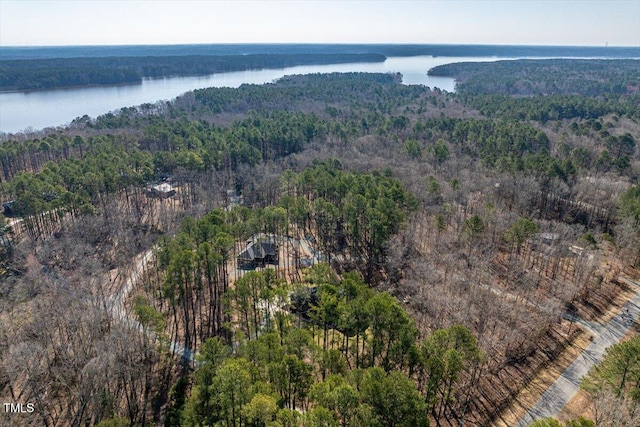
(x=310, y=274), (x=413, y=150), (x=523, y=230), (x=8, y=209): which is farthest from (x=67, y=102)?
(x=523, y=230)

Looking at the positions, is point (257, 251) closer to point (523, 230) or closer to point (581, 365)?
point (523, 230)

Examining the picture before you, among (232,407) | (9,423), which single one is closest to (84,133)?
(9,423)

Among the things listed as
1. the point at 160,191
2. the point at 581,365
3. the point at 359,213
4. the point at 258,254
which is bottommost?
the point at 581,365

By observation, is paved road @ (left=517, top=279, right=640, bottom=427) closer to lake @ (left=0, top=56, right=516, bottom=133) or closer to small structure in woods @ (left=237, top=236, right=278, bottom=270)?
small structure in woods @ (left=237, top=236, right=278, bottom=270)

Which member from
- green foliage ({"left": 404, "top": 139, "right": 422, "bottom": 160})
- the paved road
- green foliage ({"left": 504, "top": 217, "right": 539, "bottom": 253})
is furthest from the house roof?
green foliage ({"left": 404, "top": 139, "right": 422, "bottom": 160})

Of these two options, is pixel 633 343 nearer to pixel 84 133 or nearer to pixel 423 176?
pixel 423 176

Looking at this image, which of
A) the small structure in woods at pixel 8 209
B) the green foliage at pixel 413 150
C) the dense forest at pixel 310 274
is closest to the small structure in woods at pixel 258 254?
the dense forest at pixel 310 274
